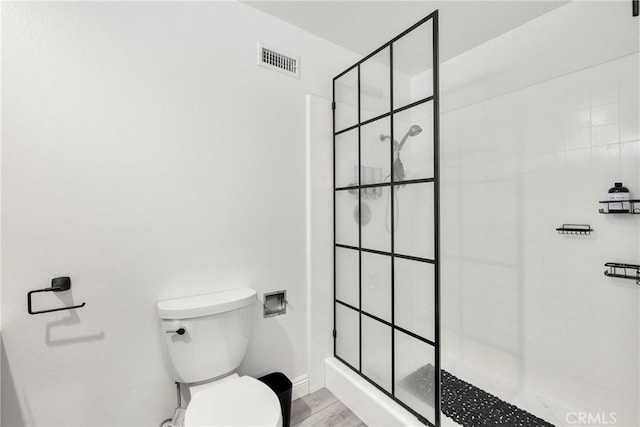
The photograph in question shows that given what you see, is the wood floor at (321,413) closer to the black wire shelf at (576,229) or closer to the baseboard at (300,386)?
the baseboard at (300,386)

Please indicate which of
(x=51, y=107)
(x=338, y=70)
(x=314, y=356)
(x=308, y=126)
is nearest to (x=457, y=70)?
(x=338, y=70)

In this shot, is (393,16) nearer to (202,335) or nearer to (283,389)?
(202,335)

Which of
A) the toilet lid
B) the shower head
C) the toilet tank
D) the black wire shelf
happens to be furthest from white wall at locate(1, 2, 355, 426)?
the black wire shelf

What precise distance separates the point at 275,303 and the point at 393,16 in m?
1.90

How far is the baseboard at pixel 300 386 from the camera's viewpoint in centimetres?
180

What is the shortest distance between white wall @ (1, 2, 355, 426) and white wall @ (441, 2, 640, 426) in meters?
1.38

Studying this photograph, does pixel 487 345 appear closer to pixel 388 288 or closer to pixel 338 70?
pixel 388 288

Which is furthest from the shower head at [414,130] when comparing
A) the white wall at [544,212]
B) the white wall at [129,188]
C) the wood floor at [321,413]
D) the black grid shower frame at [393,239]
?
the wood floor at [321,413]

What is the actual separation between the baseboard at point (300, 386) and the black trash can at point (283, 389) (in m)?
0.21

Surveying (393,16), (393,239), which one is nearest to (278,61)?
(393,16)

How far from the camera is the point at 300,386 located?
5.98ft

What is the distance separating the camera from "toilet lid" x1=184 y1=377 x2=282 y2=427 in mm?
1036

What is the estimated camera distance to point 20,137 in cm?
112

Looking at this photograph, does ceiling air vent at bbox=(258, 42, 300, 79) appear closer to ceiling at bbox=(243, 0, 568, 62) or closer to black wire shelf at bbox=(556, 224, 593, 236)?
ceiling at bbox=(243, 0, 568, 62)
